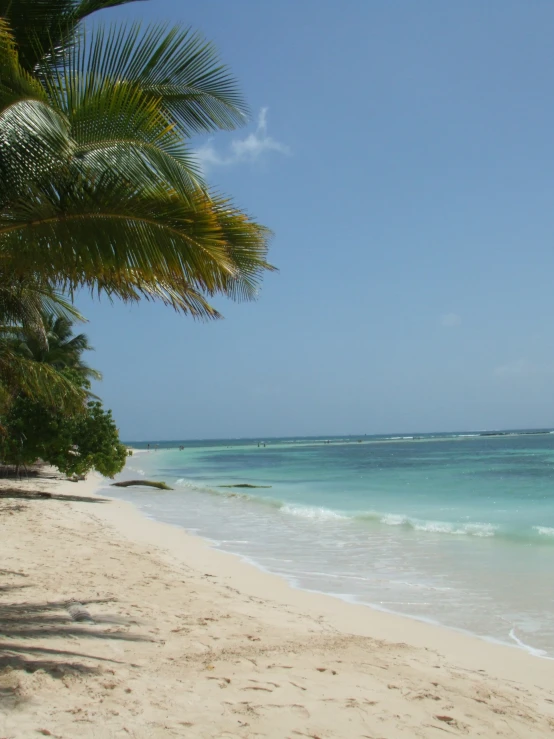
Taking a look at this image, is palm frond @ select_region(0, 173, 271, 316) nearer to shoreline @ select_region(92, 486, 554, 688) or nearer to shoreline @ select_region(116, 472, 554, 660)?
shoreline @ select_region(92, 486, 554, 688)

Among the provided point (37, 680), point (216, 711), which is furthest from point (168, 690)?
point (37, 680)

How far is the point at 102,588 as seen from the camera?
6.33m

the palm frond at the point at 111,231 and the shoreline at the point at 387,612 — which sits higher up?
the palm frond at the point at 111,231

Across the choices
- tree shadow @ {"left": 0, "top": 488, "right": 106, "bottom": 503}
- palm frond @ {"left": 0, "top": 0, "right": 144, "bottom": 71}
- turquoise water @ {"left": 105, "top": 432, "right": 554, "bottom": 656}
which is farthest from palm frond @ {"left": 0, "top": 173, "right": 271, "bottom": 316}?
tree shadow @ {"left": 0, "top": 488, "right": 106, "bottom": 503}

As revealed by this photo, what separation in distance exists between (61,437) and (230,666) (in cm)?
1353

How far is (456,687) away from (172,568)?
4.86m

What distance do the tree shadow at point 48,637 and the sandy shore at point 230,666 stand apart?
0.01m

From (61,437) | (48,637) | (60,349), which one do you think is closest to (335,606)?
(48,637)

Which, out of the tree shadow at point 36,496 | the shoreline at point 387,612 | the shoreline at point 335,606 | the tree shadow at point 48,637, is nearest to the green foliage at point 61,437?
the tree shadow at point 36,496

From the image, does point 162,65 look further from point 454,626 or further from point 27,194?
point 454,626

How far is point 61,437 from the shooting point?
16.4 m

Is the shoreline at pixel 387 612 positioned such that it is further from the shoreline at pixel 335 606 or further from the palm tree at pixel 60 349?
the palm tree at pixel 60 349

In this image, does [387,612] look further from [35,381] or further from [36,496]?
[36,496]

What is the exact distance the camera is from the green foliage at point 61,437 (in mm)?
16516
